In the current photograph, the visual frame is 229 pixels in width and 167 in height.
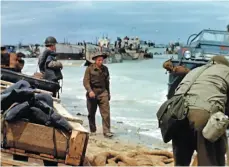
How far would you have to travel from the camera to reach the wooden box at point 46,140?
16.4ft

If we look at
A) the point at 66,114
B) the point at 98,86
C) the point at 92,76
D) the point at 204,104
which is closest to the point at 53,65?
the point at 92,76

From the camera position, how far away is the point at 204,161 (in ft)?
15.3

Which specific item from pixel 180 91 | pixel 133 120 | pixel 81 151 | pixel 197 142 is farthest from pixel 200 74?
pixel 133 120

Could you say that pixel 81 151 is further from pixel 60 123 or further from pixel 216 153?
pixel 216 153

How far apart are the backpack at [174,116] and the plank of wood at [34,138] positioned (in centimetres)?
107

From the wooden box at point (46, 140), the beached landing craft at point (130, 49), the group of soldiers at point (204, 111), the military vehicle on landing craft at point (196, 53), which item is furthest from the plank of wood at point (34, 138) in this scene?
the beached landing craft at point (130, 49)

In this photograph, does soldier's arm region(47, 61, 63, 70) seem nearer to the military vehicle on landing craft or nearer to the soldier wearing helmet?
the soldier wearing helmet

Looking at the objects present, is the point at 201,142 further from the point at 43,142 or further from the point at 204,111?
the point at 43,142

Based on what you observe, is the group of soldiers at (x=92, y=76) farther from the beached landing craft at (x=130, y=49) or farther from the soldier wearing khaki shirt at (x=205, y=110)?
the beached landing craft at (x=130, y=49)

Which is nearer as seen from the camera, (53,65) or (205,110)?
(205,110)

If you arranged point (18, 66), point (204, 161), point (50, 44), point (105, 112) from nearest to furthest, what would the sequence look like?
point (204, 161) → point (18, 66) → point (50, 44) → point (105, 112)

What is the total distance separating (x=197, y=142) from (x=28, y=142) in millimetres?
1714

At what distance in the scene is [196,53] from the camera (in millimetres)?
14516

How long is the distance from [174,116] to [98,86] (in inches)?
220
